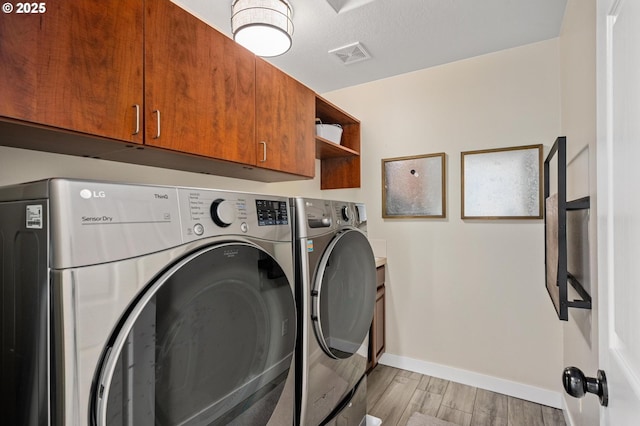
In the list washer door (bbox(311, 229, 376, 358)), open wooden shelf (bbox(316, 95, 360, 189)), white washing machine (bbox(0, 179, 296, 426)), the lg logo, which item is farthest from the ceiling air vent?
the lg logo

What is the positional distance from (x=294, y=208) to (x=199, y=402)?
2.18 ft

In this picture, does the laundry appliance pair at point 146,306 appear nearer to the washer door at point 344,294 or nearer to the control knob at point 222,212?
the control knob at point 222,212

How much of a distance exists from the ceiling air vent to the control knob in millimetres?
1826

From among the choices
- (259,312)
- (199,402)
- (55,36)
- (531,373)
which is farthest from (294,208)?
(531,373)

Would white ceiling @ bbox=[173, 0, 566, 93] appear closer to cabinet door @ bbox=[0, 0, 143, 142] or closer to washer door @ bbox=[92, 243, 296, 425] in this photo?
cabinet door @ bbox=[0, 0, 143, 142]

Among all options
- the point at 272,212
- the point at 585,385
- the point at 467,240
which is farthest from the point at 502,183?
the point at 272,212

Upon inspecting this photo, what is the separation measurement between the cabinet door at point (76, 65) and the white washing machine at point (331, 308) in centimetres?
69

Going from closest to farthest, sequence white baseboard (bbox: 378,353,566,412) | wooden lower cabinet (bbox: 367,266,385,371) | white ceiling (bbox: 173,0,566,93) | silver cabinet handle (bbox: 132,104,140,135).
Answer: silver cabinet handle (bbox: 132,104,140,135) → white ceiling (bbox: 173,0,566,93) → white baseboard (bbox: 378,353,566,412) → wooden lower cabinet (bbox: 367,266,385,371)

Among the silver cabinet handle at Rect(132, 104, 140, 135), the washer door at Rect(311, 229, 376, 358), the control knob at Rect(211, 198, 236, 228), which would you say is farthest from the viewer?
the washer door at Rect(311, 229, 376, 358)

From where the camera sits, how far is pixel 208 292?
79cm

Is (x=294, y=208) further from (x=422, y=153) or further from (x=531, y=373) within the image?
(x=531, y=373)

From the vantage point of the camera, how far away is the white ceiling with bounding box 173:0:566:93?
1.81 m

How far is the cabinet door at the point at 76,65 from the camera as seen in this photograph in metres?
0.84

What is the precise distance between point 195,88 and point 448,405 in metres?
2.47
